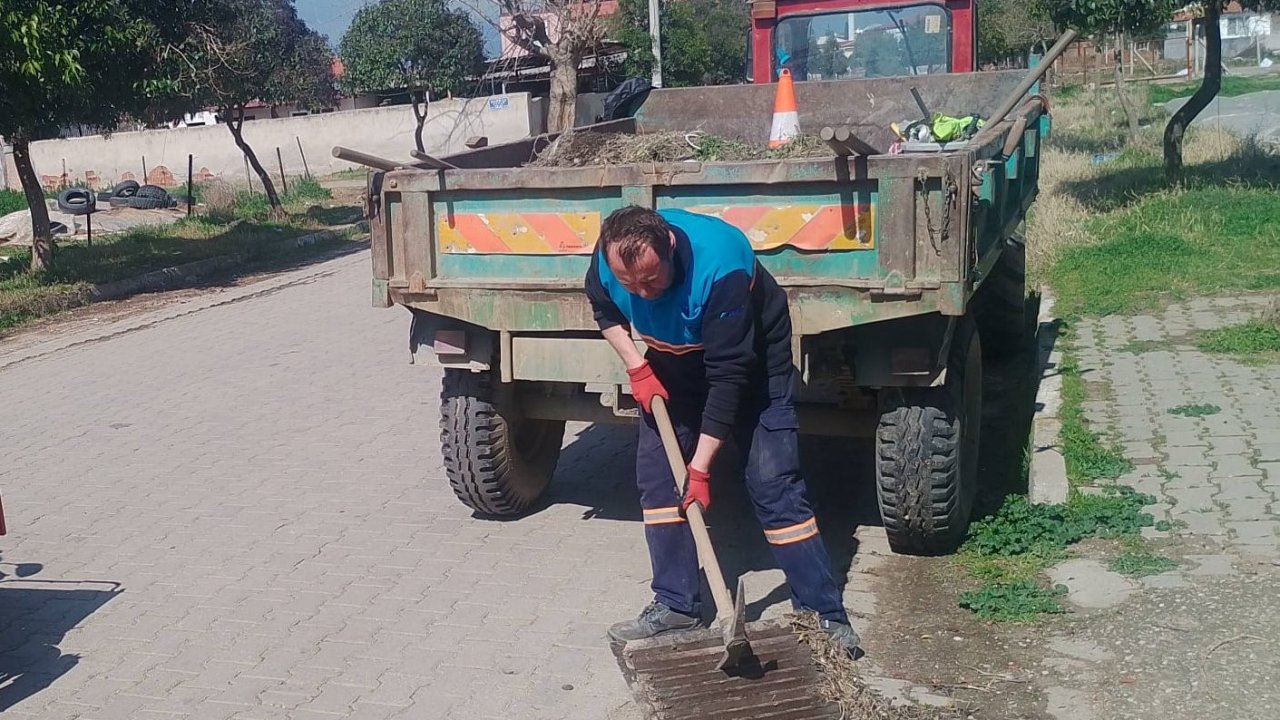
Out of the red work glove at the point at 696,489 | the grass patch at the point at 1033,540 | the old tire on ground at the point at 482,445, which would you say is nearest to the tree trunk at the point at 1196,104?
the grass patch at the point at 1033,540

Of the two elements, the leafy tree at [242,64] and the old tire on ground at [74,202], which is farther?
the old tire on ground at [74,202]

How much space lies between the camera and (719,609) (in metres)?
4.02

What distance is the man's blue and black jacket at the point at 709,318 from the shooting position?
13.6 feet

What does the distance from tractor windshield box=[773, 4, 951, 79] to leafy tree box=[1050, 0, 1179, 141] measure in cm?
393

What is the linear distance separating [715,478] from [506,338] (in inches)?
66.4

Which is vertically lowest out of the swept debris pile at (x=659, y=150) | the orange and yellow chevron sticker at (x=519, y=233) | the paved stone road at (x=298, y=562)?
the paved stone road at (x=298, y=562)

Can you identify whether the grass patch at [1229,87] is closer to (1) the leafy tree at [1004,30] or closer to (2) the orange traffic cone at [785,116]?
(1) the leafy tree at [1004,30]

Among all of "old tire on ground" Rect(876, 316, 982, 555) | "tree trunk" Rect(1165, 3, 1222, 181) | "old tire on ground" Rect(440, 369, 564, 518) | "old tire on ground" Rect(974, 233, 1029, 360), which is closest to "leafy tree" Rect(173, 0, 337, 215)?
"old tire on ground" Rect(974, 233, 1029, 360)

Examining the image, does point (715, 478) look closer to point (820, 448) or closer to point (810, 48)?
point (820, 448)

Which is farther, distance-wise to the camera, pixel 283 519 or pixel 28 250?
pixel 28 250

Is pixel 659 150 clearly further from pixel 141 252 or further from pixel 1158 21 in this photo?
pixel 141 252

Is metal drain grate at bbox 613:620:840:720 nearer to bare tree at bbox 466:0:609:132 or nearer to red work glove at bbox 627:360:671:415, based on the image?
red work glove at bbox 627:360:671:415

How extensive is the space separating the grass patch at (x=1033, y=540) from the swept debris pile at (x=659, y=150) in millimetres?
1760

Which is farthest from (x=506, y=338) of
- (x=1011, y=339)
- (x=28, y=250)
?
(x=28, y=250)
